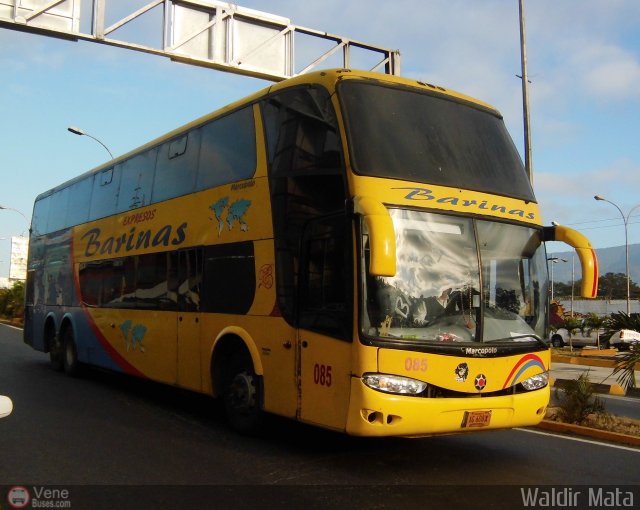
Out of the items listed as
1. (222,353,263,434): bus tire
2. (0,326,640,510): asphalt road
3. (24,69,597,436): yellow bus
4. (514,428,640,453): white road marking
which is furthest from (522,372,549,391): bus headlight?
(222,353,263,434): bus tire

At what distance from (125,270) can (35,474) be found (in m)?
5.57

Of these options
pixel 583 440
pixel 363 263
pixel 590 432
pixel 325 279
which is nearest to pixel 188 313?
pixel 325 279

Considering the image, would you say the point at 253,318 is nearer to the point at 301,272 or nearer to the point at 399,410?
the point at 301,272

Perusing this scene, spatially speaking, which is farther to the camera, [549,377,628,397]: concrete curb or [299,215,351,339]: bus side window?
[549,377,628,397]: concrete curb

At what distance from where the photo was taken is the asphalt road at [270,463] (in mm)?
5793

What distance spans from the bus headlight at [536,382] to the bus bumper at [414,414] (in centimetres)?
48

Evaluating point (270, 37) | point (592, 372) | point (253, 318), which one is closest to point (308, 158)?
point (253, 318)

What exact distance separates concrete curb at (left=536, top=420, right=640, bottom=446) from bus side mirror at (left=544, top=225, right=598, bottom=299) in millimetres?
2258

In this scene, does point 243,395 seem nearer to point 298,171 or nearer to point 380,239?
point 298,171

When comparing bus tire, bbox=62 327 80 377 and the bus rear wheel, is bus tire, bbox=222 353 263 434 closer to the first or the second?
bus tire, bbox=62 327 80 377

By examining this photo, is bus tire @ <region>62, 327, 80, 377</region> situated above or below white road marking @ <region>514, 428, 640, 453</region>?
above

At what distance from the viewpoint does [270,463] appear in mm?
6891

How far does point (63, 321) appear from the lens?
14781mm

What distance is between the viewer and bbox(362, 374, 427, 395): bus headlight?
243 inches
